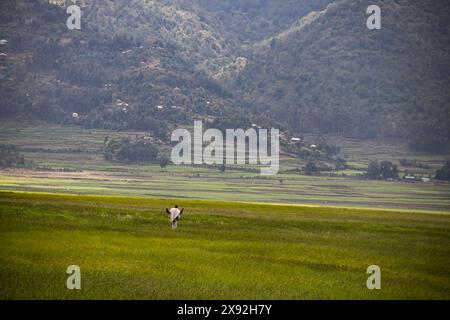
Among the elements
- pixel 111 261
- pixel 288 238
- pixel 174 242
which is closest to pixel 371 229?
pixel 288 238

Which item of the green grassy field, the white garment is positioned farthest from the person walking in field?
the green grassy field

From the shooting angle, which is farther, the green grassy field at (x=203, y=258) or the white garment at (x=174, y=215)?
the white garment at (x=174, y=215)

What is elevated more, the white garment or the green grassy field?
the white garment

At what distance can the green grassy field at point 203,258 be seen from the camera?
3259cm

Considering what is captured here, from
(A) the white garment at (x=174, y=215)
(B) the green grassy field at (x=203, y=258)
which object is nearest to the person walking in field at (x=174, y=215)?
(A) the white garment at (x=174, y=215)

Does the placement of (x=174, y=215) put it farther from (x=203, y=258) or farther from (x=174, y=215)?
(x=203, y=258)

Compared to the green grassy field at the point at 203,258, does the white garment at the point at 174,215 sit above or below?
above

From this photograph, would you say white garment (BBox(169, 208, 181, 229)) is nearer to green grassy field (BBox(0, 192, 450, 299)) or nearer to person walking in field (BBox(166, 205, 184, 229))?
person walking in field (BBox(166, 205, 184, 229))

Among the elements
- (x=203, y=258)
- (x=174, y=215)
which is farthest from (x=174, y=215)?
(x=203, y=258)

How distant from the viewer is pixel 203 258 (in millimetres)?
41188

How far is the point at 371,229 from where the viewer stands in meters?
64.3

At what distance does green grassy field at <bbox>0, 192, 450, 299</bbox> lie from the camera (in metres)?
32.6

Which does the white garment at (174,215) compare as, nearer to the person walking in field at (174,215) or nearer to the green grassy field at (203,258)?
the person walking in field at (174,215)
